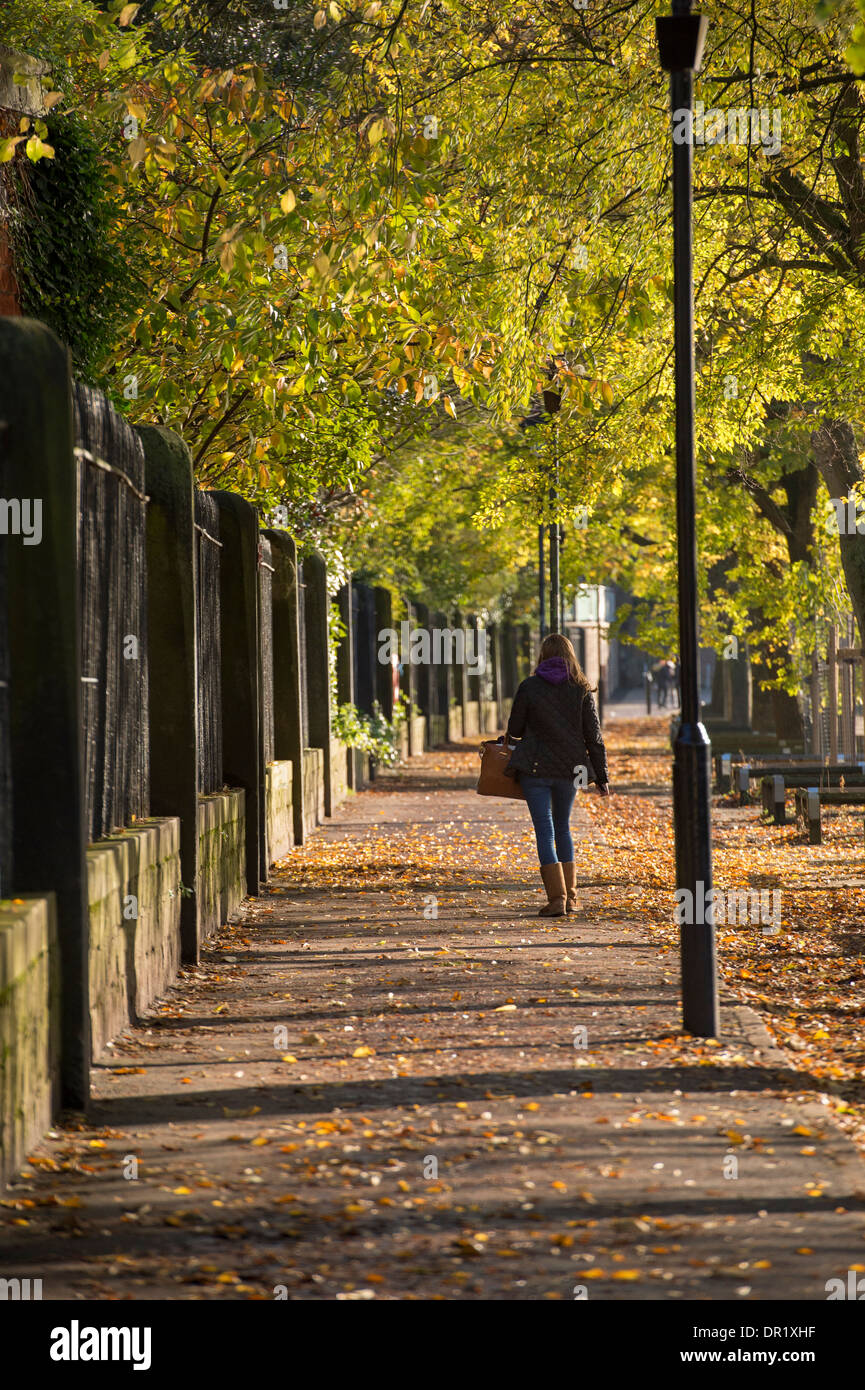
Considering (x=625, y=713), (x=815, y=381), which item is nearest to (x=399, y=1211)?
(x=815, y=381)

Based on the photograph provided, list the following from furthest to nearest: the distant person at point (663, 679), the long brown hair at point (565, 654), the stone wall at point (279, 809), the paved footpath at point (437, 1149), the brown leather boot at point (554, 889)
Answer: the distant person at point (663, 679), the stone wall at point (279, 809), the long brown hair at point (565, 654), the brown leather boot at point (554, 889), the paved footpath at point (437, 1149)

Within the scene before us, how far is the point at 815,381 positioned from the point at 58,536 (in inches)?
385

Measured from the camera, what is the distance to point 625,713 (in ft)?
215

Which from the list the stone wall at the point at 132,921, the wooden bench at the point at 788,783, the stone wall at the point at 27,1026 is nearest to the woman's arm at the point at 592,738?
the stone wall at the point at 132,921

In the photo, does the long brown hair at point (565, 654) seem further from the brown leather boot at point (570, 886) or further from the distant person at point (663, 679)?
the distant person at point (663, 679)

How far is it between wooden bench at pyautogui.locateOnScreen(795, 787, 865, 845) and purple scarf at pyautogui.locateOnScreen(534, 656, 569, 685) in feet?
17.4

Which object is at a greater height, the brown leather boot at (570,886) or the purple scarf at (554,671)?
the purple scarf at (554,671)

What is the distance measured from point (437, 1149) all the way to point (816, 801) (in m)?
10.9

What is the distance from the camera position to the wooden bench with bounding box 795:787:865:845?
1611cm

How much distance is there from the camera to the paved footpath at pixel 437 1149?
4.57 meters

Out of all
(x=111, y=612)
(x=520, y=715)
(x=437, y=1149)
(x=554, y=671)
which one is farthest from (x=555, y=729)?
(x=437, y=1149)

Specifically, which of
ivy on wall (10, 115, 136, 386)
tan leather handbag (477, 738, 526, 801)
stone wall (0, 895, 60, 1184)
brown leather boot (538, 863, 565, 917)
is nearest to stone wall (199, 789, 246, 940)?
tan leather handbag (477, 738, 526, 801)
